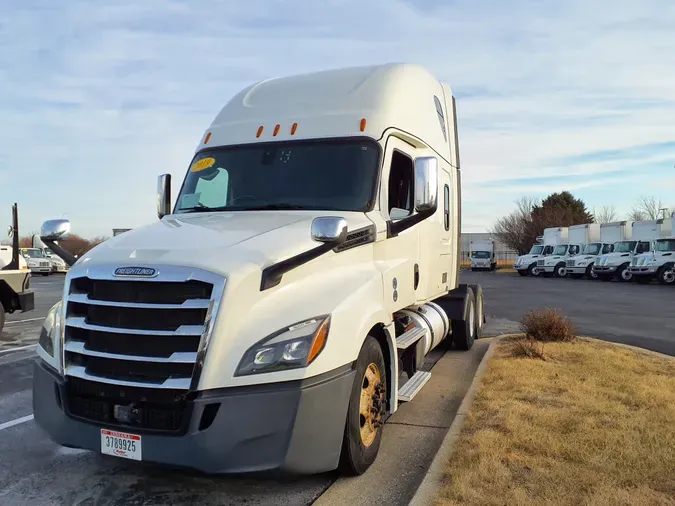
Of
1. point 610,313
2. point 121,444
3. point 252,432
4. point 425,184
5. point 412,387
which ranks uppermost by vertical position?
point 425,184

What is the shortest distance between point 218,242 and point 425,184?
1.79 meters

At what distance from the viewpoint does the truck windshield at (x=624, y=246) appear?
107ft

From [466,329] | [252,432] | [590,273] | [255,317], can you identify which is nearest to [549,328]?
[466,329]

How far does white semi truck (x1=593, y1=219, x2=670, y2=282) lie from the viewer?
3167 centimetres

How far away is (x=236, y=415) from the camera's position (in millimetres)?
3451

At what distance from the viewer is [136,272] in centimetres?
369

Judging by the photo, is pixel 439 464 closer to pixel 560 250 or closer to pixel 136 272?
pixel 136 272

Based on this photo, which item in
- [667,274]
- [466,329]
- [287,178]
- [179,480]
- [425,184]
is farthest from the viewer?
[667,274]

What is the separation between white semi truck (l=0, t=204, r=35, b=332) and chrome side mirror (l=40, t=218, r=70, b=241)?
6248 mm

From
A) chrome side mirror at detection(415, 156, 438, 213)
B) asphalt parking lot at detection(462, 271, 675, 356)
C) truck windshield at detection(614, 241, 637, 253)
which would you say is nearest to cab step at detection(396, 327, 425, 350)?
chrome side mirror at detection(415, 156, 438, 213)

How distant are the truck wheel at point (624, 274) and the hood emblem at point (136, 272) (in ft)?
104

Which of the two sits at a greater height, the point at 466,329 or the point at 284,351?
the point at 284,351

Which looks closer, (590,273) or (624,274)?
(624,274)

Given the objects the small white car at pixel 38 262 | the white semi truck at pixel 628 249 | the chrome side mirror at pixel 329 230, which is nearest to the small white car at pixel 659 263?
the white semi truck at pixel 628 249
